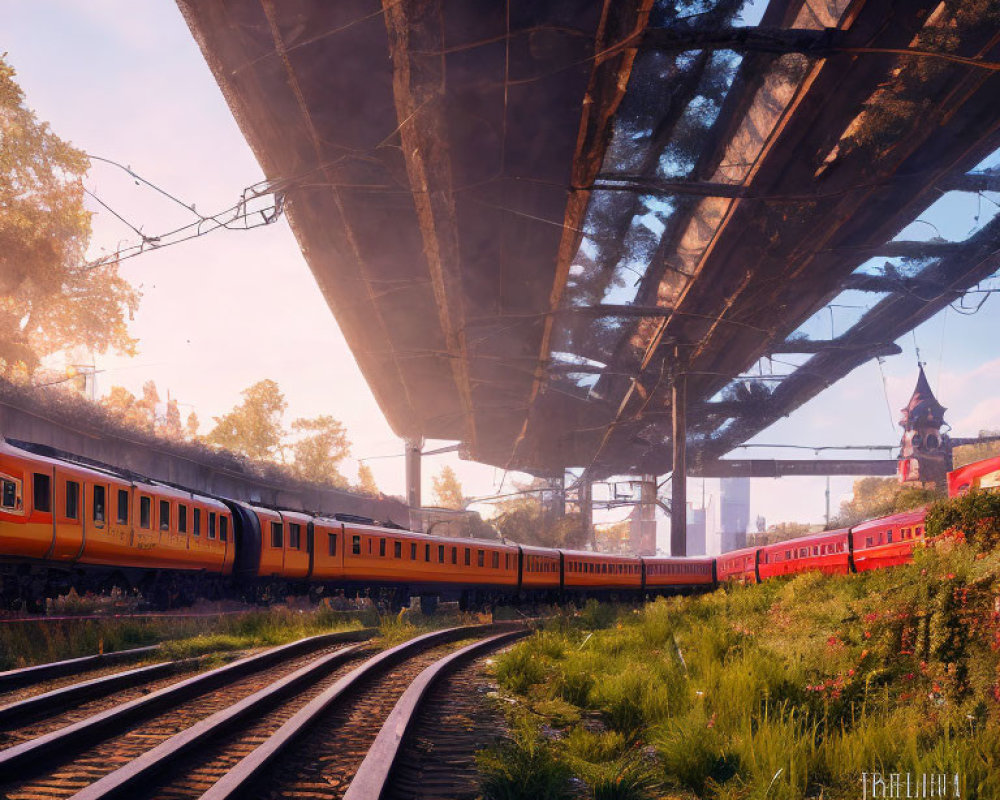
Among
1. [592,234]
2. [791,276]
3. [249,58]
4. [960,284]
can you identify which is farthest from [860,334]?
[249,58]

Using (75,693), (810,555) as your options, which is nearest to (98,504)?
(75,693)

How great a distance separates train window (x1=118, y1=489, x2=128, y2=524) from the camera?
16.0 meters

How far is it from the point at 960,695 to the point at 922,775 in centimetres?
218

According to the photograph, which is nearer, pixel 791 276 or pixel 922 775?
pixel 922 775

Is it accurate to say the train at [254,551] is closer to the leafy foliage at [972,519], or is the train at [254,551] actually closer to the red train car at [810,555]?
the red train car at [810,555]

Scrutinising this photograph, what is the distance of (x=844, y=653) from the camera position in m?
8.47

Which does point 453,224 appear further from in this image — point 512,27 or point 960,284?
point 960,284

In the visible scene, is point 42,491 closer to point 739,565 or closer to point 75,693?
point 75,693

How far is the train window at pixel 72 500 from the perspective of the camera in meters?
14.3

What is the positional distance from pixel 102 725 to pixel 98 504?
9.48 metres

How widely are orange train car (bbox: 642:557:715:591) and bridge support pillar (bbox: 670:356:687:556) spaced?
271cm

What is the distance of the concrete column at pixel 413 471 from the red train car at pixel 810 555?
26476 mm

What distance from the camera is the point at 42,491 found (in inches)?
535

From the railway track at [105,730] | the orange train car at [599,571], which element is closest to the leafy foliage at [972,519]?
the railway track at [105,730]
